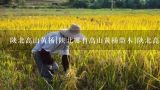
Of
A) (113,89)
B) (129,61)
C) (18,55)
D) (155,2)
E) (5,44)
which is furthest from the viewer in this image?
(155,2)

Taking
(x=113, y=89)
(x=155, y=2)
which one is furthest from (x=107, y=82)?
(x=155, y=2)

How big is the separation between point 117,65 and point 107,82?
0.29m

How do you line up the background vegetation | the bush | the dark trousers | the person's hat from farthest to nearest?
the bush → the background vegetation → the dark trousers → the person's hat

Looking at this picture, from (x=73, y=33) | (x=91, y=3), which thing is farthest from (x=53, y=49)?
(x=91, y=3)

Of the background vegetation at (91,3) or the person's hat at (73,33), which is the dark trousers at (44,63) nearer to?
the person's hat at (73,33)

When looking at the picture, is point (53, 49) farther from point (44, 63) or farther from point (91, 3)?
point (91, 3)

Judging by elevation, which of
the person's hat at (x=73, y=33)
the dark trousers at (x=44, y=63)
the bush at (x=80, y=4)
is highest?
the person's hat at (x=73, y=33)

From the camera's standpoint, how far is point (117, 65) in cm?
562

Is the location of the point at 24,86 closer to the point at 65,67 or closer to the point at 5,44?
the point at 65,67

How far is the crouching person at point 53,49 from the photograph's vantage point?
5.36m

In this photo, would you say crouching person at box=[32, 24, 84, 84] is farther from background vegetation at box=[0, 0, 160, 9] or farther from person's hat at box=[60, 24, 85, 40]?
background vegetation at box=[0, 0, 160, 9]

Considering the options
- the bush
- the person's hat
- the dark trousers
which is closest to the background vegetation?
the bush

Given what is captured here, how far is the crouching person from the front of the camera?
17.6 feet

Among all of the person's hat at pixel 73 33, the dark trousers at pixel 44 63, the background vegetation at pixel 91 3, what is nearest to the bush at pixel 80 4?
the background vegetation at pixel 91 3
